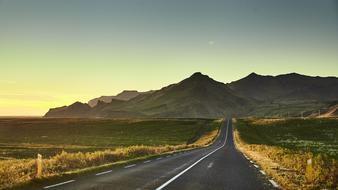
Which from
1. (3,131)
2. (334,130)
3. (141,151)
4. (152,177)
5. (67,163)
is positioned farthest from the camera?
(3,131)

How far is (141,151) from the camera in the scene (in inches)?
1496

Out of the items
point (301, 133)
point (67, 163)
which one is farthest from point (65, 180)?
point (301, 133)

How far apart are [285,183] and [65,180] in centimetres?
912

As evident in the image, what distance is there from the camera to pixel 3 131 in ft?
429

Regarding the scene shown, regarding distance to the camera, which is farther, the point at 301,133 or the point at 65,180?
the point at 301,133

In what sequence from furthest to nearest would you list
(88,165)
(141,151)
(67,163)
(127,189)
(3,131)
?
(3,131) < (141,151) < (88,165) < (67,163) < (127,189)

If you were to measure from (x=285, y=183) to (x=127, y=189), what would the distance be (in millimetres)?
6256

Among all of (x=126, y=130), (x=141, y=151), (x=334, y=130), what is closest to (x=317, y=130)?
(x=334, y=130)

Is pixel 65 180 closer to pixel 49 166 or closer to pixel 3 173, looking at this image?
pixel 3 173

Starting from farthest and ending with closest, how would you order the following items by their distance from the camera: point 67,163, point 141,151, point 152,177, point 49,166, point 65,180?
point 141,151, point 67,163, point 49,166, point 152,177, point 65,180

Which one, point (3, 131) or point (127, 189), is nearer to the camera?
point (127, 189)

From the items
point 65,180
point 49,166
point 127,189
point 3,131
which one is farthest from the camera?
point 3,131

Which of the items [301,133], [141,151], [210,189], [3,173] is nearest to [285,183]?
[210,189]

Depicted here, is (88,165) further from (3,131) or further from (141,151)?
(3,131)
